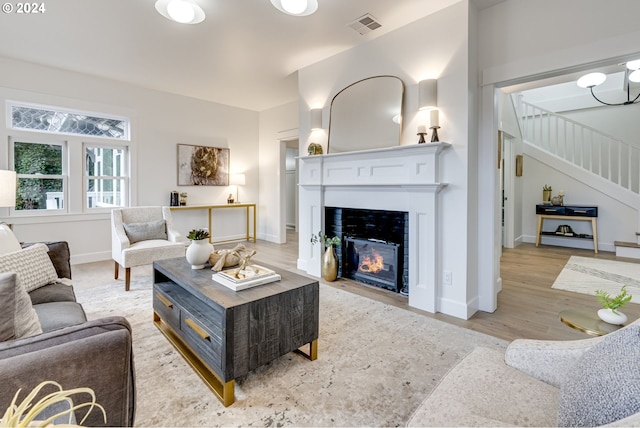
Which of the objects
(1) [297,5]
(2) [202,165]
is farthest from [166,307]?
(2) [202,165]

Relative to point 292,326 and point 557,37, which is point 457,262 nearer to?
point 292,326

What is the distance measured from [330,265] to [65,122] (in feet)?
14.0

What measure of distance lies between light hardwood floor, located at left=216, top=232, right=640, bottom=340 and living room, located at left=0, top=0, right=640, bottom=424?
0.16 meters

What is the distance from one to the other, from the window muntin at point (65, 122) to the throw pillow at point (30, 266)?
331cm

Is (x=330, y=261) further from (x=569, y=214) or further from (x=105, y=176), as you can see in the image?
(x=569, y=214)

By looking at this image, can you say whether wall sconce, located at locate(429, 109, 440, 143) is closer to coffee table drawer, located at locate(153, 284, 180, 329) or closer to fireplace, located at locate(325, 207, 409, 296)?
fireplace, located at locate(325, 207, 409, 296)

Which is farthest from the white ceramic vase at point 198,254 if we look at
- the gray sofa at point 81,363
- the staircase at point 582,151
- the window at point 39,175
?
the staircase at point 582,151

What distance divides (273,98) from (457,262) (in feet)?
14.2

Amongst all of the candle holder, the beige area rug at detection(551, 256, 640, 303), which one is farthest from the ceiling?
the beige area rug at detection(551, 256, 640, 303)

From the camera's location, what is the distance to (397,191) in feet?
10.2

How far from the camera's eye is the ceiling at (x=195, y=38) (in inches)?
110

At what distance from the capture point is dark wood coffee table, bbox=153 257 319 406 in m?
1.61

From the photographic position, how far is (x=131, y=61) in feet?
13.0

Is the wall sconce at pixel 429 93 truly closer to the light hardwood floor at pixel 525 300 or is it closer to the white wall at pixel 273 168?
the light hardwood floor at pixel 525 300
